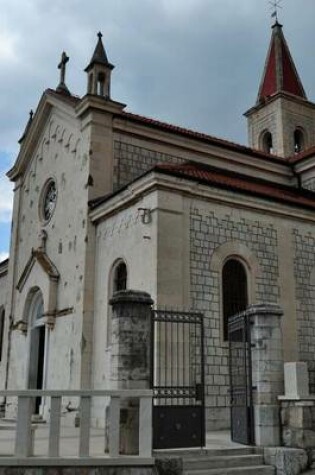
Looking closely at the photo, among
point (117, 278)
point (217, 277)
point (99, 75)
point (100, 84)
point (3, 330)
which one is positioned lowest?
point (3, 330)

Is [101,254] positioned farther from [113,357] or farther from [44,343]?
[113,357]

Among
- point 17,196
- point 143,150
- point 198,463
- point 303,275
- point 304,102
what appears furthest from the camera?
point 304,102

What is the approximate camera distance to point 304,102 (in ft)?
110

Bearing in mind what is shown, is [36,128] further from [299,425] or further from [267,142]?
[299,425]

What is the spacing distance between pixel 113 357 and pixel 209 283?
20.5ft

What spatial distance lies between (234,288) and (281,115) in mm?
17666

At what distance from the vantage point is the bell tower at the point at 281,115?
3206 cm

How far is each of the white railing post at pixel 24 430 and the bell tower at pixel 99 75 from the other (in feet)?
45.4

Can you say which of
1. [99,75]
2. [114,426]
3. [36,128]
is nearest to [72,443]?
[114,426]

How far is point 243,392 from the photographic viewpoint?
12367 mm

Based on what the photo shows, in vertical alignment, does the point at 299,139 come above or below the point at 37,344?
above

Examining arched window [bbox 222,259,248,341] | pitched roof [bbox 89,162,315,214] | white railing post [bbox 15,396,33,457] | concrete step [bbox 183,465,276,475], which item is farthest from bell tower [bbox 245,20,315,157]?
white railing post [bbox 15,396,33,457]

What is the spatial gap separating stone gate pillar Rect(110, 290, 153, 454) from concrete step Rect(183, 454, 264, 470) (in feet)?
3.32

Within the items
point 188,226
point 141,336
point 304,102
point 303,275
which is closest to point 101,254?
point 188,226
